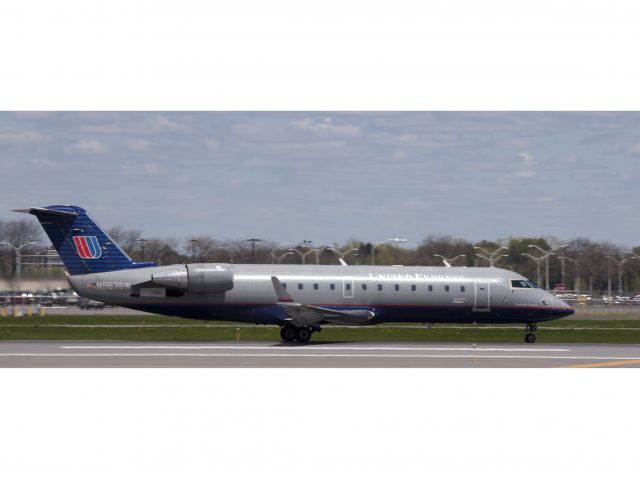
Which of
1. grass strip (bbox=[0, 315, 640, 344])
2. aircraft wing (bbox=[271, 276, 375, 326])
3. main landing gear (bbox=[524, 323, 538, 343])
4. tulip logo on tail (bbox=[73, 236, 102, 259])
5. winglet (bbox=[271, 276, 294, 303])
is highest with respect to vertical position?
tulip logo on tail (bbox=[73, 236, 102, 259])

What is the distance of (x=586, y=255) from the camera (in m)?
116

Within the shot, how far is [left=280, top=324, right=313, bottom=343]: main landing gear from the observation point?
38.6 meters

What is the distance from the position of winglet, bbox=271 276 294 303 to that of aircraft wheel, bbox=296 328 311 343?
52.0 inches

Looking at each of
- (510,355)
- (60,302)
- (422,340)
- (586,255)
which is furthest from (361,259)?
(510,355)

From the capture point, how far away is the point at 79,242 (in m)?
39.2

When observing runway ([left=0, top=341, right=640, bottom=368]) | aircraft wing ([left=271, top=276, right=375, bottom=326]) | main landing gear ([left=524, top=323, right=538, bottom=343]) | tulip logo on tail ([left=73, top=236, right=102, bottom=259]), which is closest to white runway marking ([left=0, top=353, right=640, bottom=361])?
runway ([left=0, top=341, right=640, bottom=368])

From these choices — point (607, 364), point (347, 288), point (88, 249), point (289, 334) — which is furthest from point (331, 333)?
point (607, 364)

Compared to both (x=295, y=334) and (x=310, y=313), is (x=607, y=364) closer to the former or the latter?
(x=310, y=313)

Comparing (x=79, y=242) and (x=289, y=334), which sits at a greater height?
(x=79, y=242)

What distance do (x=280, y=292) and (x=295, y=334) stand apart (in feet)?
6.63

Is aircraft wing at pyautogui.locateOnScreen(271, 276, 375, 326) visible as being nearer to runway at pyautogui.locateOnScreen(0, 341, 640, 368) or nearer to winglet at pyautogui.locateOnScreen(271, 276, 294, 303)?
winglet at pyautogui.locateOnScreen(271, 276, 294, 303)

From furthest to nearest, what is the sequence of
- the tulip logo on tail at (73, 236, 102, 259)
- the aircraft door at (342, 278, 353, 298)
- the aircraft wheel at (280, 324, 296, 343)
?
the aircraft door at (342, 278, 353, 298)
the tulip logo on tail at (73, 236, 102, 259)
the aircraft wheel at (280, 324, 296, 343)

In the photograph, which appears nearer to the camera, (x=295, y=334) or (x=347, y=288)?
(x=295, y=334)

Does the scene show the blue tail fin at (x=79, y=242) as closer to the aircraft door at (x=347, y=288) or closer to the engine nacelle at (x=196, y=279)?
the engine nacelle at (x=196, y=279)
